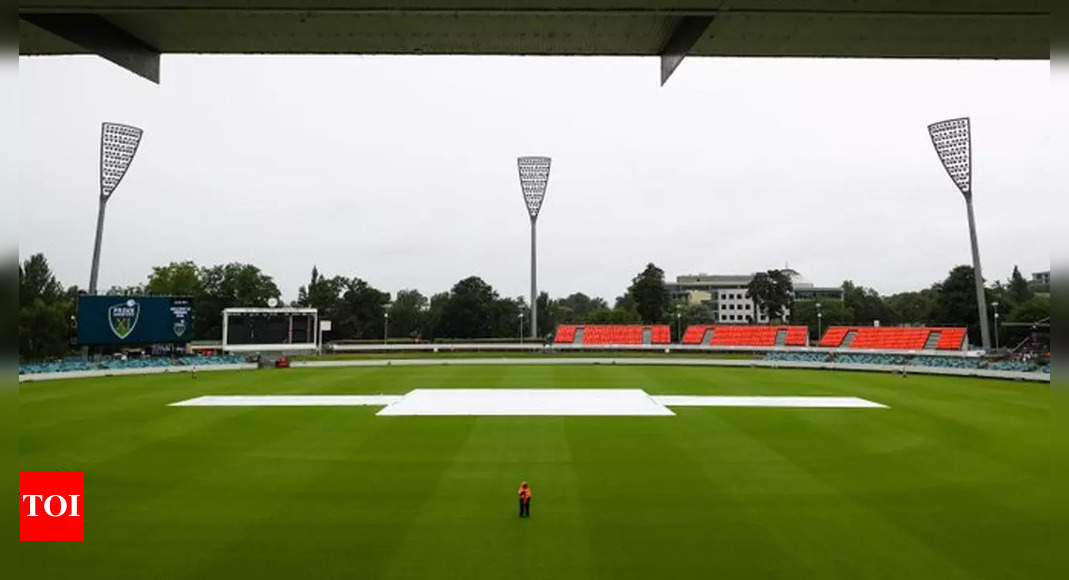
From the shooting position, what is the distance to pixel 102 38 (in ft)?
18.8

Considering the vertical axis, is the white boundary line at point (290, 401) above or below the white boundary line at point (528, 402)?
below

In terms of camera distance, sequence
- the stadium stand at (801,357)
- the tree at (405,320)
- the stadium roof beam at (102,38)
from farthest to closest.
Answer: the tree at (405,320) < the stadium stand at (801,357) < the stadium roof beam at (102,38)

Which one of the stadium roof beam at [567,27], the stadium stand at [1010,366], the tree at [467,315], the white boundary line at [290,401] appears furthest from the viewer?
the tree at [467,315]

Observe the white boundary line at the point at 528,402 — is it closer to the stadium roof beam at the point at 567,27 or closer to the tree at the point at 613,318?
the stadium roof beam at the point at 567,27

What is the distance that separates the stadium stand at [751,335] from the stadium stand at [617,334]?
294 centimetres

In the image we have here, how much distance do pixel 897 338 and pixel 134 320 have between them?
61.6 meters

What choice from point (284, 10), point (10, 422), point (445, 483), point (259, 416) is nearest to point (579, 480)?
point (445, 483)

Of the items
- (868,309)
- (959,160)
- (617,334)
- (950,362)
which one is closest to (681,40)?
(950,362)

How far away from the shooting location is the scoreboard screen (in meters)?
39.9

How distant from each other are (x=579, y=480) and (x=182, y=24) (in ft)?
35.0


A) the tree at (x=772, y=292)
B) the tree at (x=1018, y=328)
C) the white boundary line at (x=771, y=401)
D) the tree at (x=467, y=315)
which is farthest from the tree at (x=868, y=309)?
the white boundary line at (x=771, y=401)

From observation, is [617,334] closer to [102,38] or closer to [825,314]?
[825,314]

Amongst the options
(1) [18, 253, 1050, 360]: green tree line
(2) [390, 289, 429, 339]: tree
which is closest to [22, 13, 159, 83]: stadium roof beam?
(1) [18, 253, 1050, 360]: green tree line

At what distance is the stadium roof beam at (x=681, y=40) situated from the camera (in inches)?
229
